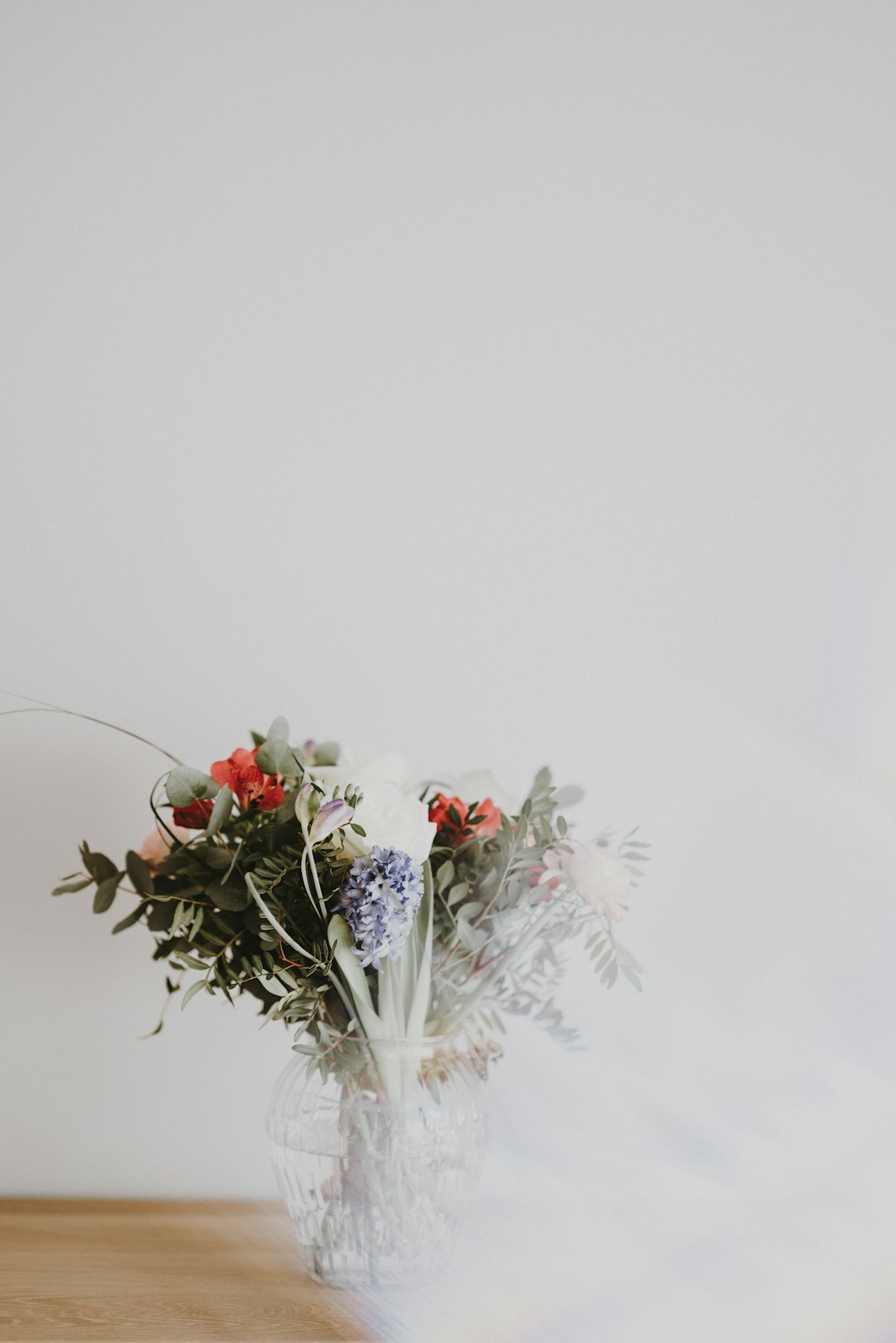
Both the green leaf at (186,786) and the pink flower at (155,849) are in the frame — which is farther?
the pink flower at (155,849)

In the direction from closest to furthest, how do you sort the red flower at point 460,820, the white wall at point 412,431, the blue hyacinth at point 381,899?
the blue hyacinth at point 381,899
the red flower at point 460,820
the white wall at point 412,431

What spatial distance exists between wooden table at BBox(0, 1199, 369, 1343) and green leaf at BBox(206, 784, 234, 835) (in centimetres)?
39

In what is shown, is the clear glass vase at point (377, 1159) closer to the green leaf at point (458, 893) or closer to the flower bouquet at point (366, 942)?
the flower bouquet at point (366, 942)

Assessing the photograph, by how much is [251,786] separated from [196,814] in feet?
0.17

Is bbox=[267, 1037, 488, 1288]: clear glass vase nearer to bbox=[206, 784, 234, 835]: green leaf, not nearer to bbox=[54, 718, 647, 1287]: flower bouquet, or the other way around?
bbox=[54, 718, 647, 1287]: flower bouquet

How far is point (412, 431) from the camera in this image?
1094 mm

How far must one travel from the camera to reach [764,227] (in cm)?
110

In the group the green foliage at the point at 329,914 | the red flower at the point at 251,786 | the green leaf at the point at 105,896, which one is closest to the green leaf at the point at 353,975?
the green foliage at the point at 329,914

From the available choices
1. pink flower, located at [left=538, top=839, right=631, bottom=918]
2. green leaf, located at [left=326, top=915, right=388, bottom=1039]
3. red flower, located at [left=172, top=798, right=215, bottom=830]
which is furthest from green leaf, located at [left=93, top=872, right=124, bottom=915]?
pink flower, located at [left=538, top=839, right=631, bottom=918]

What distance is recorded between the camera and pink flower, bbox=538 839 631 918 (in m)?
0.82

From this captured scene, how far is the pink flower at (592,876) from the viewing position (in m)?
0.82

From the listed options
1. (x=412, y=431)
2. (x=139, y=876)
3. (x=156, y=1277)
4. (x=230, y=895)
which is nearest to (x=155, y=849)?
(x=139, y=876)

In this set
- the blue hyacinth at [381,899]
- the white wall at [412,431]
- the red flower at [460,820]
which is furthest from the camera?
the white wall at [412,431]

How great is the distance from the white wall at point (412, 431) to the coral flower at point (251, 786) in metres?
0.23
